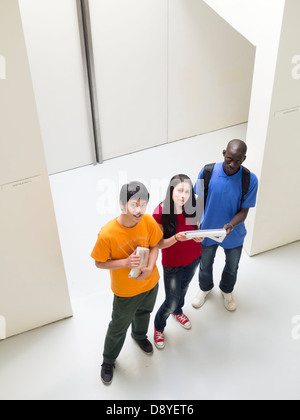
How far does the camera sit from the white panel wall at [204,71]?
18.7ft

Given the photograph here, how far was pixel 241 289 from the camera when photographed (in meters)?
4.15

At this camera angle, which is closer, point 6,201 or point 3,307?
point 6,201

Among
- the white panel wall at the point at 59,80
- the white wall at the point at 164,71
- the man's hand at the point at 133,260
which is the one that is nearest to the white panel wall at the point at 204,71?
the white wall at the point at 164,71

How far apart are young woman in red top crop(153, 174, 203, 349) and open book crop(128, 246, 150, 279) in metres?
0.19

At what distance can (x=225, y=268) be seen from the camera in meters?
3.82

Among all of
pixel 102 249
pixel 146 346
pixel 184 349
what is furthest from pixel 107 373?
pixel 102 249

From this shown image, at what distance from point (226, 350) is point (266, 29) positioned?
8.30 feet

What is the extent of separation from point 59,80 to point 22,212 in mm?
2702

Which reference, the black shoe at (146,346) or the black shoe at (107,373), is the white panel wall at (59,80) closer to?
the black shoe at (146,346)

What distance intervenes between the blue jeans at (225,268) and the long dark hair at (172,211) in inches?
29.0

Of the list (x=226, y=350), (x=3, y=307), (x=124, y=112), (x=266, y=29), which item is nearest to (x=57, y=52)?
(x=124, y=112)

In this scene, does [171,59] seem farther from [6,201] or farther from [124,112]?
[6,201]

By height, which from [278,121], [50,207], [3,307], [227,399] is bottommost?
[227,399]

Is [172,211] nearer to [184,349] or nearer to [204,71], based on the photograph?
[184,349]
